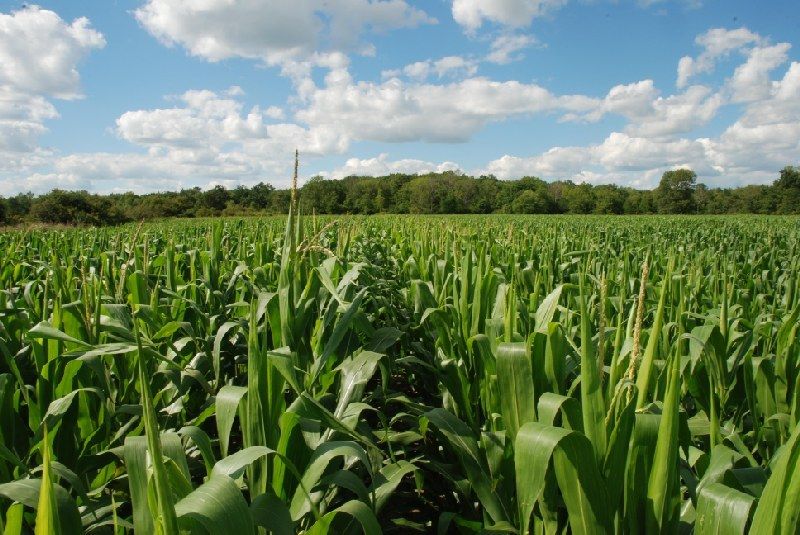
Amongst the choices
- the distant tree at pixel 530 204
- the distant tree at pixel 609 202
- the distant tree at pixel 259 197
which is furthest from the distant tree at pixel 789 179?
the distant tree at pixel 259 197

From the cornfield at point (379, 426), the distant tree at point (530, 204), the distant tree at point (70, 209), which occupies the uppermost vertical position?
the distant tree at point (530, 204)

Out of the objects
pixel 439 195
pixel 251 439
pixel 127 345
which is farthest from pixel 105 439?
pixel 439 195

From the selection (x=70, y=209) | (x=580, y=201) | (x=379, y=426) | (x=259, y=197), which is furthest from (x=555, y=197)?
(x=379, y=426)

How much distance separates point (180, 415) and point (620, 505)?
1928 millimetres

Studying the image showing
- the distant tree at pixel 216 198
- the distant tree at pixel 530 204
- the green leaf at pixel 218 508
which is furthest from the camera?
the distant tree at pixel 530 204

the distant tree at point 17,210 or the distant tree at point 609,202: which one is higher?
the distant tree at point 609,202

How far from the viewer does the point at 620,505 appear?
129 centimetres

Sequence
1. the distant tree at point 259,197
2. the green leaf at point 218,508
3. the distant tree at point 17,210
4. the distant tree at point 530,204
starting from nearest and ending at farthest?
the green leaf at point 218,508
the distant tree at point 17,210
the distant tree at point 259,197
the distant tree at point 530,204

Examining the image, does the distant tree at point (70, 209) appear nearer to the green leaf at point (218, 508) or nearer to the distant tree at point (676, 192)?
the green leaf at point (218, 508)

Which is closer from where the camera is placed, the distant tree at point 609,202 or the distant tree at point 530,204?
the distant tree at point 530,204

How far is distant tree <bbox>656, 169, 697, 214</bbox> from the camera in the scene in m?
78.6

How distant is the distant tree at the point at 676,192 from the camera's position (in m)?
78.6

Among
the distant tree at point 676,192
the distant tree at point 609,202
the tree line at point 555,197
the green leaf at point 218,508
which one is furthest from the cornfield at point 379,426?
the distant tree at point 676,192

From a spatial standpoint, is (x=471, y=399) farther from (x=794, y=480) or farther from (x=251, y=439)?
(x=794, y=480)
